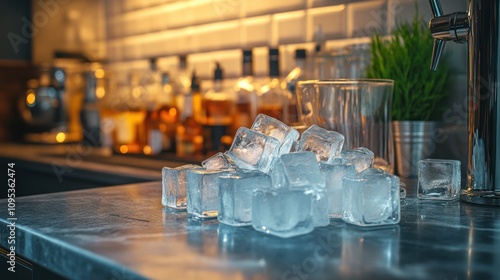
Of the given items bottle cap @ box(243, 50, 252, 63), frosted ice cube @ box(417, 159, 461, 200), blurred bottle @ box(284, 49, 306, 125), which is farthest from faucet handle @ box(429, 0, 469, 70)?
bottle cap @ box(243, 50, 252, 63)

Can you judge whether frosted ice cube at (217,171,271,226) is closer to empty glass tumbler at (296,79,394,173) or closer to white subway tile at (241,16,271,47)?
empty glass tumbler at (296,79,394,173)

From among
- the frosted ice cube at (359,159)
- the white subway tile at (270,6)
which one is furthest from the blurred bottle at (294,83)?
the frosted ice cube at (359,159)

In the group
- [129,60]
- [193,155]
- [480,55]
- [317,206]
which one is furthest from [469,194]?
[129,60]

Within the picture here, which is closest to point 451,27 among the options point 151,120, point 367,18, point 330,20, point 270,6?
point 367,18

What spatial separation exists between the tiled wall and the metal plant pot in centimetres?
20

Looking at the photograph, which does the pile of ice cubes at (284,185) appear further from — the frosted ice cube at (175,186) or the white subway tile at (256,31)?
the white subway tile at (256,31)

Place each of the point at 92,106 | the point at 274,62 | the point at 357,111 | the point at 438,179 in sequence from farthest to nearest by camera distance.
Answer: the point at 92,106, the point at 274,62, the point at 357,111, the point at 438,179

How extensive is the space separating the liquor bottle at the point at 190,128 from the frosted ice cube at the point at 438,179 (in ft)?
3.37

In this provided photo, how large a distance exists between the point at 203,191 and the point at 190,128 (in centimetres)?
117

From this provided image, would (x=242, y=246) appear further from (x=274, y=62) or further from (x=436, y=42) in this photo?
(x=274, y=62)

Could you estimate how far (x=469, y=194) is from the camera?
94 cm

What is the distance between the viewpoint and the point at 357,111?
1.15m

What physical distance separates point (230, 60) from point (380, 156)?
1014 millimetres

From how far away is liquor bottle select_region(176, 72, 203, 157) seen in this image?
1.91 m
